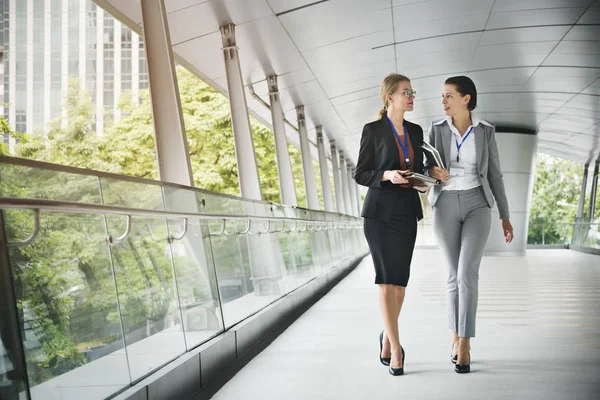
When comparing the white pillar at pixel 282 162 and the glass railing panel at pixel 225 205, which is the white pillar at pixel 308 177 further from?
the glass railing panel at pixel 225 205

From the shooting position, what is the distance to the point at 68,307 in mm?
2773

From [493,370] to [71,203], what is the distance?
2.80 m

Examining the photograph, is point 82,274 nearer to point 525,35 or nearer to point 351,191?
point 525,35

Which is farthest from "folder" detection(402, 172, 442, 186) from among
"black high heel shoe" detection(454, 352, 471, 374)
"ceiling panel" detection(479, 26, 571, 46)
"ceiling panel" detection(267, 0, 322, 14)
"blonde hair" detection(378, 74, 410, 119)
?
"ceiling panel" detection(479, 26, 571, 46)

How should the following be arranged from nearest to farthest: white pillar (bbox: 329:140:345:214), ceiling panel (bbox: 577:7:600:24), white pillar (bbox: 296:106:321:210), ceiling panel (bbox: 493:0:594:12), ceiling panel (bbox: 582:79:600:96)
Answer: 1. ceiling panel (bbox: 493:0:594:12)
2. ceiling panel (bbox: 577:7:600:24)
3. ceiling panel (bbox: 582:79:600:96)
4. white pillar (bbox: 296:106:321:210)
5. white pillar (bbox: 329:140:345:214)

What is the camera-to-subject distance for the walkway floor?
12.7ft

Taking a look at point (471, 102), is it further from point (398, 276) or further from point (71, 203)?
point (71, 203)

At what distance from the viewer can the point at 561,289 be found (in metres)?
10.4

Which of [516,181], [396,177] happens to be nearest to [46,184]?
[396,177]

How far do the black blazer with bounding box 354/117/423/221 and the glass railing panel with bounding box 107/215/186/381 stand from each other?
4.28ft

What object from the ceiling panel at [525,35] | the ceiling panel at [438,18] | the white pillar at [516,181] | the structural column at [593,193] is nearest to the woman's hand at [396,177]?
the ceiling panel at [438,18]

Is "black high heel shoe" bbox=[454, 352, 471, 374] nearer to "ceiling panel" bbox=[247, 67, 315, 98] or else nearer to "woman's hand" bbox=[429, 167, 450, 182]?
"woman's hand" bbox=[429, 167, 450, 182]

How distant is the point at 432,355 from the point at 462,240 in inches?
34.6

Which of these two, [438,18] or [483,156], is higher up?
[438,18]
